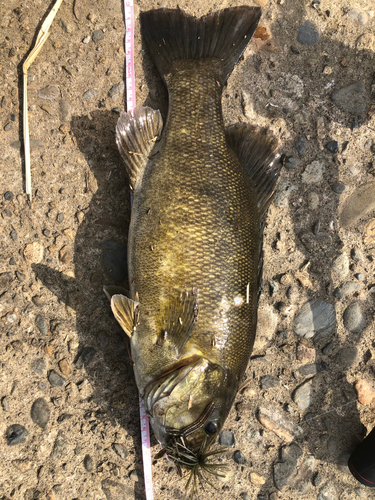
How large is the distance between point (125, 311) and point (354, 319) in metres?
1.71

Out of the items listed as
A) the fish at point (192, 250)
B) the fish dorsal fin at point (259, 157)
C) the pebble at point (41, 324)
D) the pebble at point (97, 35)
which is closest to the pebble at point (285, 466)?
the fish at point (192, 250)

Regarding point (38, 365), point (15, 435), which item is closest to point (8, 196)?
point (38, 365)

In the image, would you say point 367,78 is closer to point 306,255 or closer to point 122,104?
point 306,255

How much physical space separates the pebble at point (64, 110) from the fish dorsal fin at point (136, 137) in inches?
19.1

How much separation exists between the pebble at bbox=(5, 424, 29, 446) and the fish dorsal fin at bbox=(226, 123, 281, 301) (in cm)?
195

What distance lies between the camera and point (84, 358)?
106 inches

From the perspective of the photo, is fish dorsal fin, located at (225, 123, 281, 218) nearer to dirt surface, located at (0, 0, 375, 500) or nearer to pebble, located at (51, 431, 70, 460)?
dirt surface, located at (0, 0, 375, 500)

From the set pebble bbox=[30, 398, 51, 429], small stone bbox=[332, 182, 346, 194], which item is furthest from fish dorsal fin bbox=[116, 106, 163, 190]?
pebble bbox=[30, 398, 51, 429]

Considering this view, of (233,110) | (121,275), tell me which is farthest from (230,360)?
(233,110)

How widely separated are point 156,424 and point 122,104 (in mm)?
2119

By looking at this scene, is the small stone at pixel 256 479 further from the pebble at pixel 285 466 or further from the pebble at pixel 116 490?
the pebble at pixel 116 490

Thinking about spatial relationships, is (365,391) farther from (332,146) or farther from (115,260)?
(115,260)

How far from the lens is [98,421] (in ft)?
8.90

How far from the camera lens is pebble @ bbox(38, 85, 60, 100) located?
9.02ft
